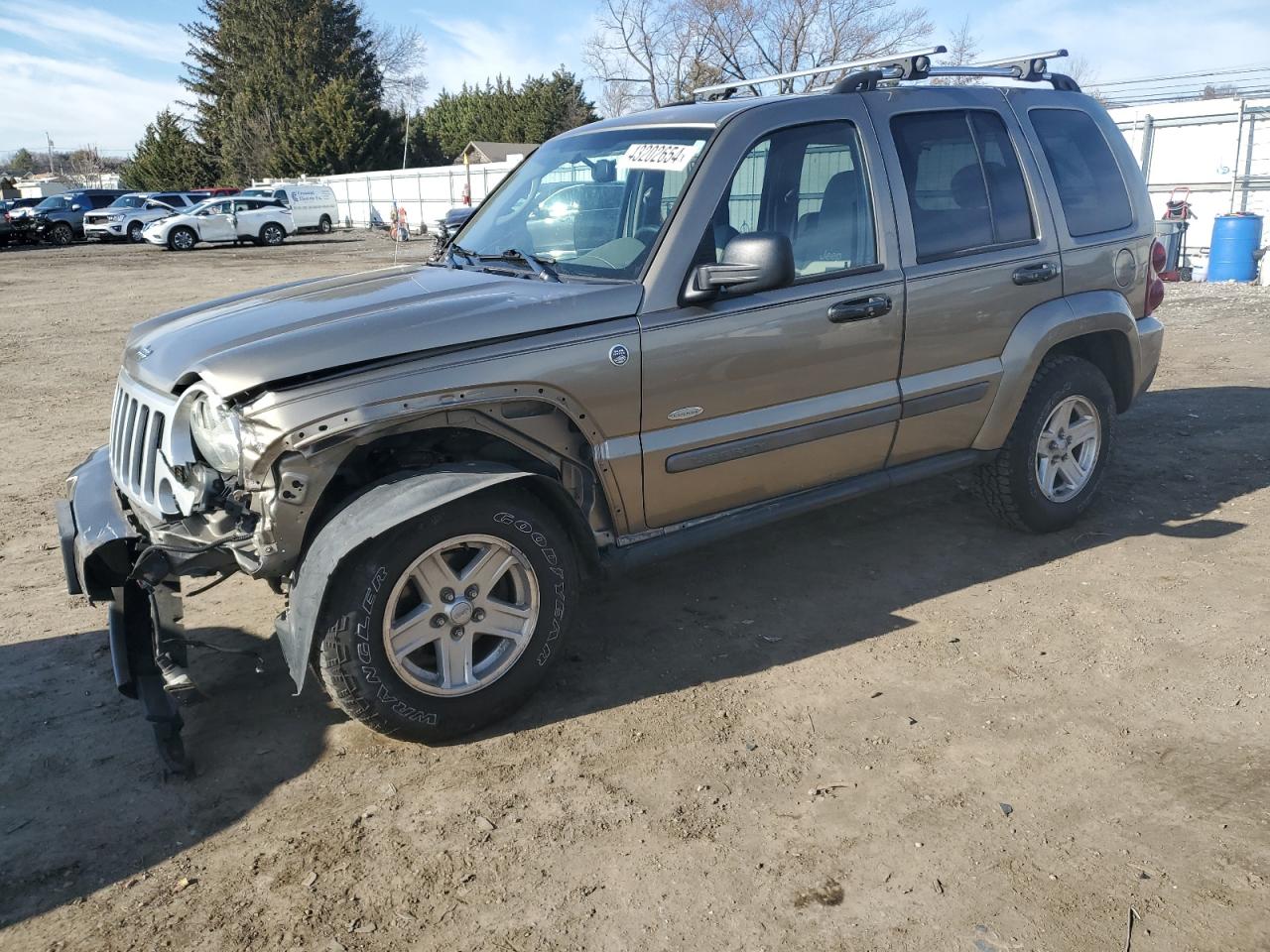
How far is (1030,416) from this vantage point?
16.5 feet

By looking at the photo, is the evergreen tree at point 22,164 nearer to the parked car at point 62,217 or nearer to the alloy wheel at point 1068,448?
the parked car at point 62,217

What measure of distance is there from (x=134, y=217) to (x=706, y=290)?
38.2 metres

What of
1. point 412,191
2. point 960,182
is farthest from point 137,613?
point 412,191

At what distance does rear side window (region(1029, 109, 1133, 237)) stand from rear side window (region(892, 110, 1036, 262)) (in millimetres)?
301

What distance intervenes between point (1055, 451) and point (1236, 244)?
14.1 m

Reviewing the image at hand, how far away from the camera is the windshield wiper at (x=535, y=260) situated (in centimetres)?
398

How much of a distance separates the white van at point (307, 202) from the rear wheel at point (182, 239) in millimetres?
3561

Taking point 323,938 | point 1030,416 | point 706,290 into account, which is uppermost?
point 706,290

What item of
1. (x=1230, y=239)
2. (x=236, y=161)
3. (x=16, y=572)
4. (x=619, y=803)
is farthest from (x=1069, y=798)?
(x=236, y=161)

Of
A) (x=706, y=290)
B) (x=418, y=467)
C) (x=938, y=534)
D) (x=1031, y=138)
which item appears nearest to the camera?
(x=418, y=467)

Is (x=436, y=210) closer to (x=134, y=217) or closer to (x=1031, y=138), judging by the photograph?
(x=134, y=217)

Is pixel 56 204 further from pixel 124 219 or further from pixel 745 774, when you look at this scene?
pixel 745 774

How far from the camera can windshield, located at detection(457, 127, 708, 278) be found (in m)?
4.02

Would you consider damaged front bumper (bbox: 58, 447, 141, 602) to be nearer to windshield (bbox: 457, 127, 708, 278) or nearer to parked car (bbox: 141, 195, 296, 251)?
windshield (bbox: 457, 127, 708, 278)
